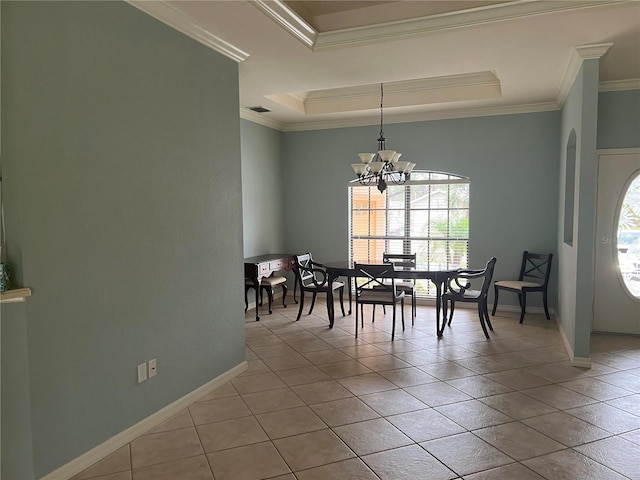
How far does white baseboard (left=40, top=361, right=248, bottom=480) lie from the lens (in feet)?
7.75

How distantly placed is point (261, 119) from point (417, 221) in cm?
263

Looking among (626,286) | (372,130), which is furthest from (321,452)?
(372,130)

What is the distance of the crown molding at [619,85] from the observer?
4.68m

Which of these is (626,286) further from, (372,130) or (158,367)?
(158,367)

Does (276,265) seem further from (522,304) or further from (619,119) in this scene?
(619,119)

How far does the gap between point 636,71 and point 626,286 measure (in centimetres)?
217

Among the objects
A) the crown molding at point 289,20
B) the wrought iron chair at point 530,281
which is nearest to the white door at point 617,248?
the wrought iron chair at point 530,281

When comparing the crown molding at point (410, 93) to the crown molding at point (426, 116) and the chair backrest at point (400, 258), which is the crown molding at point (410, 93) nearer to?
the crown molding at point (426, 116)

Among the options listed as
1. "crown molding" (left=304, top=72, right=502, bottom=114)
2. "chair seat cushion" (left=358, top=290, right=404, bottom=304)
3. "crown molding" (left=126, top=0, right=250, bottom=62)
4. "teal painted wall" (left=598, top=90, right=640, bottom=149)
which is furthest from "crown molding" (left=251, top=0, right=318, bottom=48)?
"teal painted wall" (left=598, top=90, right=640, bottom=149)

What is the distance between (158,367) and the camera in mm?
2973

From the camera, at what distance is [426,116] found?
6.22 meters

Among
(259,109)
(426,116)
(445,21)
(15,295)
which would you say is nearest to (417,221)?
(426,116)

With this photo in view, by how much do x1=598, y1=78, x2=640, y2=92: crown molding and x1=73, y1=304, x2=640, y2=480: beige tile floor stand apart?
2.59 m

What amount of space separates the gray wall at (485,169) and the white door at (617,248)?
0.81 metres
